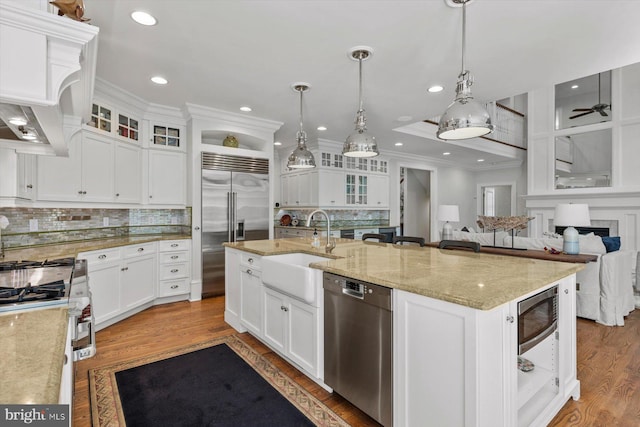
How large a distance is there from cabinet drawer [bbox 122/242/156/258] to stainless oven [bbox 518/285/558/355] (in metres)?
3.67

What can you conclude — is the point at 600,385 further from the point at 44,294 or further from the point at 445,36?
the point at 44,294

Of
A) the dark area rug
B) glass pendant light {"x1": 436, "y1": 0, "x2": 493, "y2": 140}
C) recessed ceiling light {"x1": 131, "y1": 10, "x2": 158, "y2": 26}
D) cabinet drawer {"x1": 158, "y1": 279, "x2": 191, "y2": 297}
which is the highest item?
recessed ceiling light {"x1": 131, "y1": 10, "x2": 158, "y2": 26}

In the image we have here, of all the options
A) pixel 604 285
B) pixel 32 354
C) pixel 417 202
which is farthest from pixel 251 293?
pixel 417 202

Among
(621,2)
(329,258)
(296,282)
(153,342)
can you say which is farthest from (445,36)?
(153,342)

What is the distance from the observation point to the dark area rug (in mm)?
1864

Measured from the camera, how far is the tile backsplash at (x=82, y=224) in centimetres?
296

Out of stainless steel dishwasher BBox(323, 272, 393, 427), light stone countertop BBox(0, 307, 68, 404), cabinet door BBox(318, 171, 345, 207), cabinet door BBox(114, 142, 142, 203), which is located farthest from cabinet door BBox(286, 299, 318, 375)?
cabinet door BBox(318, 171, 345, 207)

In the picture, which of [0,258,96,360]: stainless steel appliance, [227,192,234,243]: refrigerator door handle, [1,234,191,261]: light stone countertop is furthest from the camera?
[227,192,234,243]: refrigerator door handle

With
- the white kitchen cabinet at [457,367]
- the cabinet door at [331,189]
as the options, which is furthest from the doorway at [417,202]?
the white kitchen cabinet at [457,367]

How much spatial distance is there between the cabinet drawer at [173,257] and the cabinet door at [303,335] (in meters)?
A: 2.40

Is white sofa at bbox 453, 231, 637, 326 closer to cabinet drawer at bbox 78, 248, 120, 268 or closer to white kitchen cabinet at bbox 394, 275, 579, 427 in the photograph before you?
white kitchen cabinet at bbox 394, 275, 579, 427

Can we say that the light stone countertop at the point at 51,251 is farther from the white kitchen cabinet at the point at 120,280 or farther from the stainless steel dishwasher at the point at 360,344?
the stainless steel dishwasher at the point at 360,344

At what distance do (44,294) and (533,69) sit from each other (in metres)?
3.98

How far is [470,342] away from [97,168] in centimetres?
392
